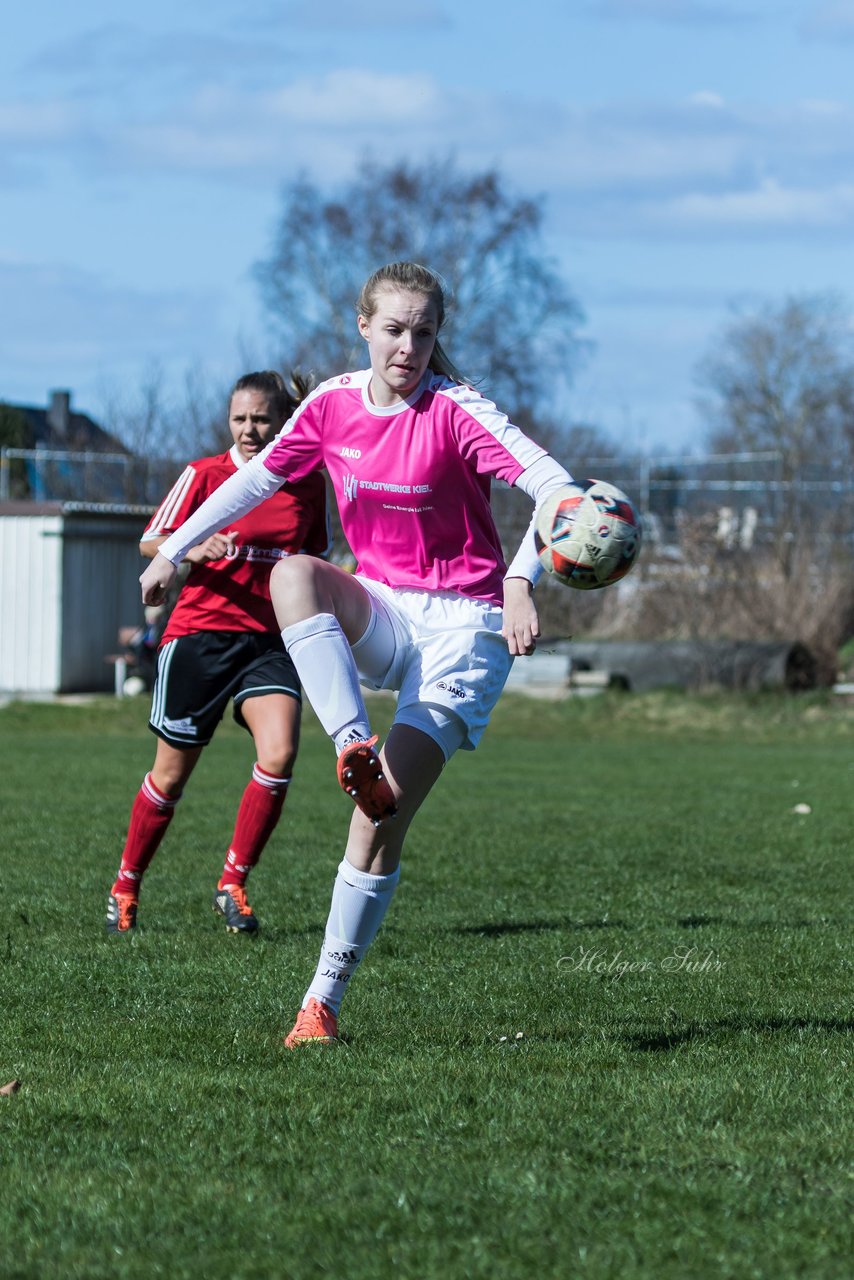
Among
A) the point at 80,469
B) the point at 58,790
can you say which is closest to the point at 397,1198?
the point at 58,790

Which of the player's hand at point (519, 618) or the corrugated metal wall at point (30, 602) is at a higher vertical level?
the player's hand at point (519, 618)

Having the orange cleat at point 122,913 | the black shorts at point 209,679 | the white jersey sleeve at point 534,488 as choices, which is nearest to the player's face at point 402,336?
the white jersey sleeve at point 534,488

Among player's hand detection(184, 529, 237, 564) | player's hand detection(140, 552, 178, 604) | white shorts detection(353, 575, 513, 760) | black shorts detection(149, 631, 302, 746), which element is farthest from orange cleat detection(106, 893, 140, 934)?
white shorts detection(353, 575, 513, 760)

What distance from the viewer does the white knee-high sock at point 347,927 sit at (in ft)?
16.3

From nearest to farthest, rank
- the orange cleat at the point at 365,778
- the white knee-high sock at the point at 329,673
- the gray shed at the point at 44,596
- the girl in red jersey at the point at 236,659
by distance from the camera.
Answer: the orange cleat at the point at 365,778
the white knee-high sock at the point at 329,673
the girl in red jersey at the point at 236,659
the gray shed at the point at 44,596

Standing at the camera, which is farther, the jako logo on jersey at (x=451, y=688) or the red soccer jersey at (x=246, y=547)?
the red soccer jersey at (x=246, y=547)

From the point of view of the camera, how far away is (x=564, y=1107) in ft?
13.5

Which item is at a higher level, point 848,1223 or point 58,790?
point 848,1223

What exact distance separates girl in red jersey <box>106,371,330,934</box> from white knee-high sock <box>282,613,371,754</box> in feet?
7.43

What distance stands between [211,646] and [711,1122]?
148 inches

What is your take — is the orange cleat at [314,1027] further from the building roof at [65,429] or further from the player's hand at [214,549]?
the building roof at [65,429]

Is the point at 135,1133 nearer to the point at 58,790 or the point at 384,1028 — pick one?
the point at 384,1028

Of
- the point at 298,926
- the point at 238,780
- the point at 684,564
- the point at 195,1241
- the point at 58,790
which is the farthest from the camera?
the point at 684,564

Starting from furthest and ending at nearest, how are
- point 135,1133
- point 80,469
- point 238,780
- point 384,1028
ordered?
point 80,469
point 238,780
point 384,1028
point 135,1133
